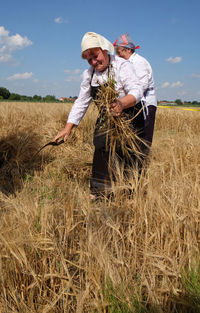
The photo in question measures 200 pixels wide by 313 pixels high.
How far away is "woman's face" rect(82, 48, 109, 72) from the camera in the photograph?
2012 millimetres

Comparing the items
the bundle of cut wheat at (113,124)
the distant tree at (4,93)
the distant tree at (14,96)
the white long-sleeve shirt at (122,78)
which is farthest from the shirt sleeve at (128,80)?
the distant tree at (4,93)

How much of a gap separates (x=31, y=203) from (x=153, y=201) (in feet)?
2.28

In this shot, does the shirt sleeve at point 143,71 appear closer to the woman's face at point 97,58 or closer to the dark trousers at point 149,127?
the dark trousers at point 149,127

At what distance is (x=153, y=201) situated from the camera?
5.06 ft

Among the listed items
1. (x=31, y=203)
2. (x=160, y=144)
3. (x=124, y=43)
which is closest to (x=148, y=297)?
(x=31, y=203)

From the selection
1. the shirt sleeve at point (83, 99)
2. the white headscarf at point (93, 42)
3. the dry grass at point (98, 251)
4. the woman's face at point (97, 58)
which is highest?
the white headscarf at point (93, 42)

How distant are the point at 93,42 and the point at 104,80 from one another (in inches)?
10.8

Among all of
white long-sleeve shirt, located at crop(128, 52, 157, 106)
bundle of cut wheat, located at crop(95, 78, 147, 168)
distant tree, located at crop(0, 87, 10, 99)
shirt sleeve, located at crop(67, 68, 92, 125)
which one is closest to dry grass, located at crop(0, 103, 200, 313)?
bundle of cut wheat, located at crop(95, 78, 147, 168)

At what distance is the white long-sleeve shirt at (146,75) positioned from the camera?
8.81ft

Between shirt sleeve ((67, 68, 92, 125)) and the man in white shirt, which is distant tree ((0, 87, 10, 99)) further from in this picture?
shirt sleeve ((67, 68, 92, 125))

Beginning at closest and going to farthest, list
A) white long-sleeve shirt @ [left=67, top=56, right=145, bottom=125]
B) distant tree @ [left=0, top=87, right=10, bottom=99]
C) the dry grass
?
1. the dry grass
2. white long-sleeve shirt @ [left=67, top=56, right=145, bottom=125]
3. distant tree @ [left=0, top=87, right=10, bottom=99]

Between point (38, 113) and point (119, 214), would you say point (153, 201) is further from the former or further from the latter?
point (38, 113)

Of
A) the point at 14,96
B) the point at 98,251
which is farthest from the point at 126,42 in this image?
the point at 14,96

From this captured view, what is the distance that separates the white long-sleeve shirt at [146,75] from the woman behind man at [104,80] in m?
0.57
